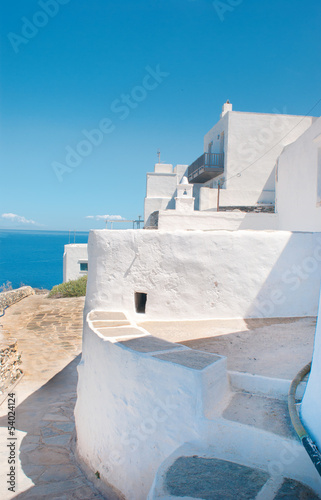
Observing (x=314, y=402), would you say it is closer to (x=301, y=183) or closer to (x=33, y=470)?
(x=33, y=470)

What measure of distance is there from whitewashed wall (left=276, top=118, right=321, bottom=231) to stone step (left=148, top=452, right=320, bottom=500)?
6.25m

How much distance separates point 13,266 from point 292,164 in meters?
71.4

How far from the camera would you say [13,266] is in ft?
241

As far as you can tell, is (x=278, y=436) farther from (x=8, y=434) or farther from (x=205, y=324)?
(x=8, y=434)

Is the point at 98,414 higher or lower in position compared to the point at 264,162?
lower

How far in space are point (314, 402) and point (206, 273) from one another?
3.56 meters

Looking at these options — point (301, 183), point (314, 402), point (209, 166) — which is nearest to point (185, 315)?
point (314, 402)

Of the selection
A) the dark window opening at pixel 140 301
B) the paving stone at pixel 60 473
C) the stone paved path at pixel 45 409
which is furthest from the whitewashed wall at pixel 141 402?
the dark window opening at pixel 140 301

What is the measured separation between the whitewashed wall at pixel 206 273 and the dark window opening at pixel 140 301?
0.62 feet

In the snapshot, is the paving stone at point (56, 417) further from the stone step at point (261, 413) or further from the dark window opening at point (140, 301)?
the stone step at point (261, 413)

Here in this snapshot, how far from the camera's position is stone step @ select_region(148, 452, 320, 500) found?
2.41 meters

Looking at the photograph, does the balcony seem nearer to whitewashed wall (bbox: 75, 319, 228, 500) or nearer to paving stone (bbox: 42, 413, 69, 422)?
paving stone (bbox: 42, 413, 69, 422)

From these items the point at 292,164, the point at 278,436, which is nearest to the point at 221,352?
the point at 278,436

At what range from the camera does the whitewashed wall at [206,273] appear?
243 inches
